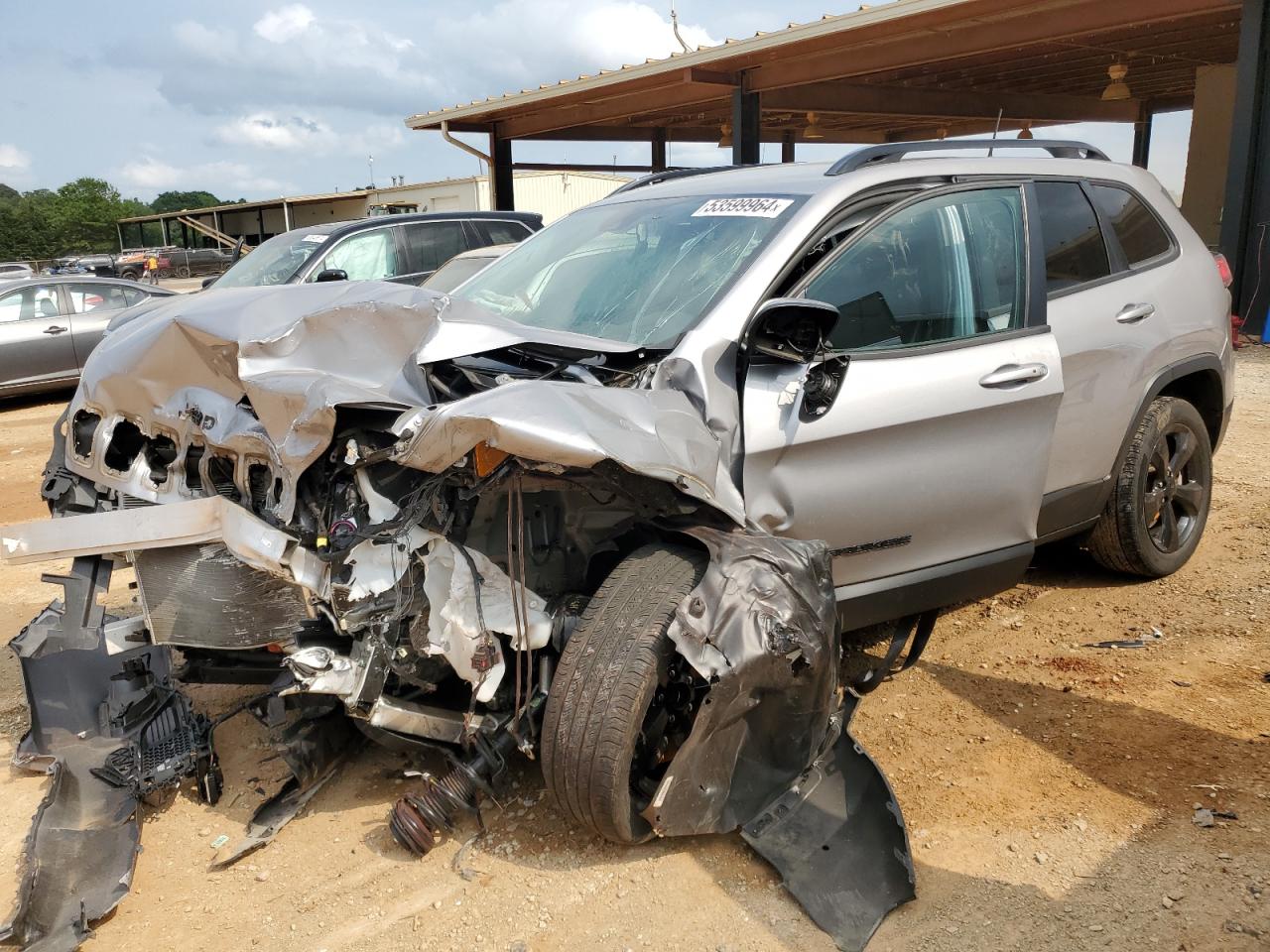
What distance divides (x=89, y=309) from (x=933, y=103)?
1331 centimetres

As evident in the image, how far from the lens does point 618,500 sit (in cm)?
289

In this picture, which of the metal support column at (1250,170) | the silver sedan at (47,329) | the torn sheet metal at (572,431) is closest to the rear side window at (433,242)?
the silver sedan at (47,329)

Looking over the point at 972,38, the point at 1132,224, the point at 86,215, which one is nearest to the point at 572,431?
the point at 1132,224

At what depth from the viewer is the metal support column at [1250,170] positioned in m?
10.4

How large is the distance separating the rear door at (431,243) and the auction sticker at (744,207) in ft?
19.8

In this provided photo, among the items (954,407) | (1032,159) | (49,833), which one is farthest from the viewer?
(1032,159)

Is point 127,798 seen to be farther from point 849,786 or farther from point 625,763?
point 849,786

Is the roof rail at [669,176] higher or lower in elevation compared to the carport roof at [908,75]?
lower

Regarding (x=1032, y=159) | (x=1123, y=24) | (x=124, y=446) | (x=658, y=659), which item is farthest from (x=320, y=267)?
(x=1123, y=24)

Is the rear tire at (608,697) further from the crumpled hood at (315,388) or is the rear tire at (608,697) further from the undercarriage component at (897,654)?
the undercarriage component at (897,654)

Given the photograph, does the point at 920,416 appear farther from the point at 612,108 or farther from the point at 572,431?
the point at 612,108

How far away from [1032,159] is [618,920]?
3.35m

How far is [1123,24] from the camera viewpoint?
10891 millimetres

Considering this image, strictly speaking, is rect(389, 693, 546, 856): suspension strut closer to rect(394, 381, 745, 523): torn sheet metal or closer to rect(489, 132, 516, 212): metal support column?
rect(394, 381, 745, 523): torn sheet metal
